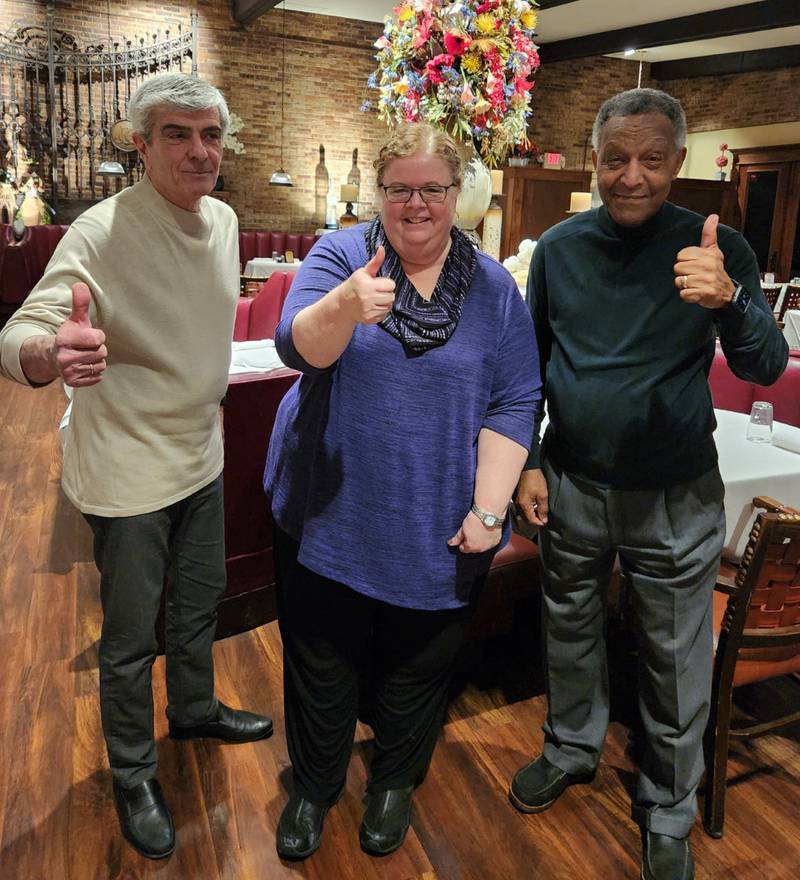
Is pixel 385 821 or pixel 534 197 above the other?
pixel 534 197

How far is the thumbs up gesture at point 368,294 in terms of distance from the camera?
115 cm

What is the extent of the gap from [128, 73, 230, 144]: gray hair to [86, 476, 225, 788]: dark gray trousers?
2.60 feet

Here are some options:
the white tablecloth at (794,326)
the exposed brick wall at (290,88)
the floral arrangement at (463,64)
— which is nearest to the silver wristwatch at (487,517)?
the floral arrangement at (463,64)

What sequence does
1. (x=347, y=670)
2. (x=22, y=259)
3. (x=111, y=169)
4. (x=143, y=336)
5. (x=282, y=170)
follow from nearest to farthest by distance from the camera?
1. (x=143, y=336)
2. (x=347, y=670)
3. (x=22, y=259)
4. (x=111, y=169)
5. (x=282, y=170)

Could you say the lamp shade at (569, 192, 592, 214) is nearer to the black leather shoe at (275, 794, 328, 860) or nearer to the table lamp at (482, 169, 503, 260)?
the table lamp at (482, 169, 503, 260)

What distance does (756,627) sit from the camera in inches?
68.8

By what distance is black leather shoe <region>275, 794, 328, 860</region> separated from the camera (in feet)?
5.49

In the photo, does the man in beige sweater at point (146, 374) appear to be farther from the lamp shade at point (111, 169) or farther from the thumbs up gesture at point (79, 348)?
the lamp shade at point (111, 169)

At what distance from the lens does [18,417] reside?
529 centimetres

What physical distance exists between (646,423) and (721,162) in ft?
37.4

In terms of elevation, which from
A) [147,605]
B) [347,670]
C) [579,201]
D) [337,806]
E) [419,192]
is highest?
[579,201]

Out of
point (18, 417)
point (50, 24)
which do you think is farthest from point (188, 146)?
point (50, 24)

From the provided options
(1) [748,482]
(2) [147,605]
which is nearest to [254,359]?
(2) [147,605]

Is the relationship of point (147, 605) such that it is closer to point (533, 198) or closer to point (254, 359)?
point (254, 359)
